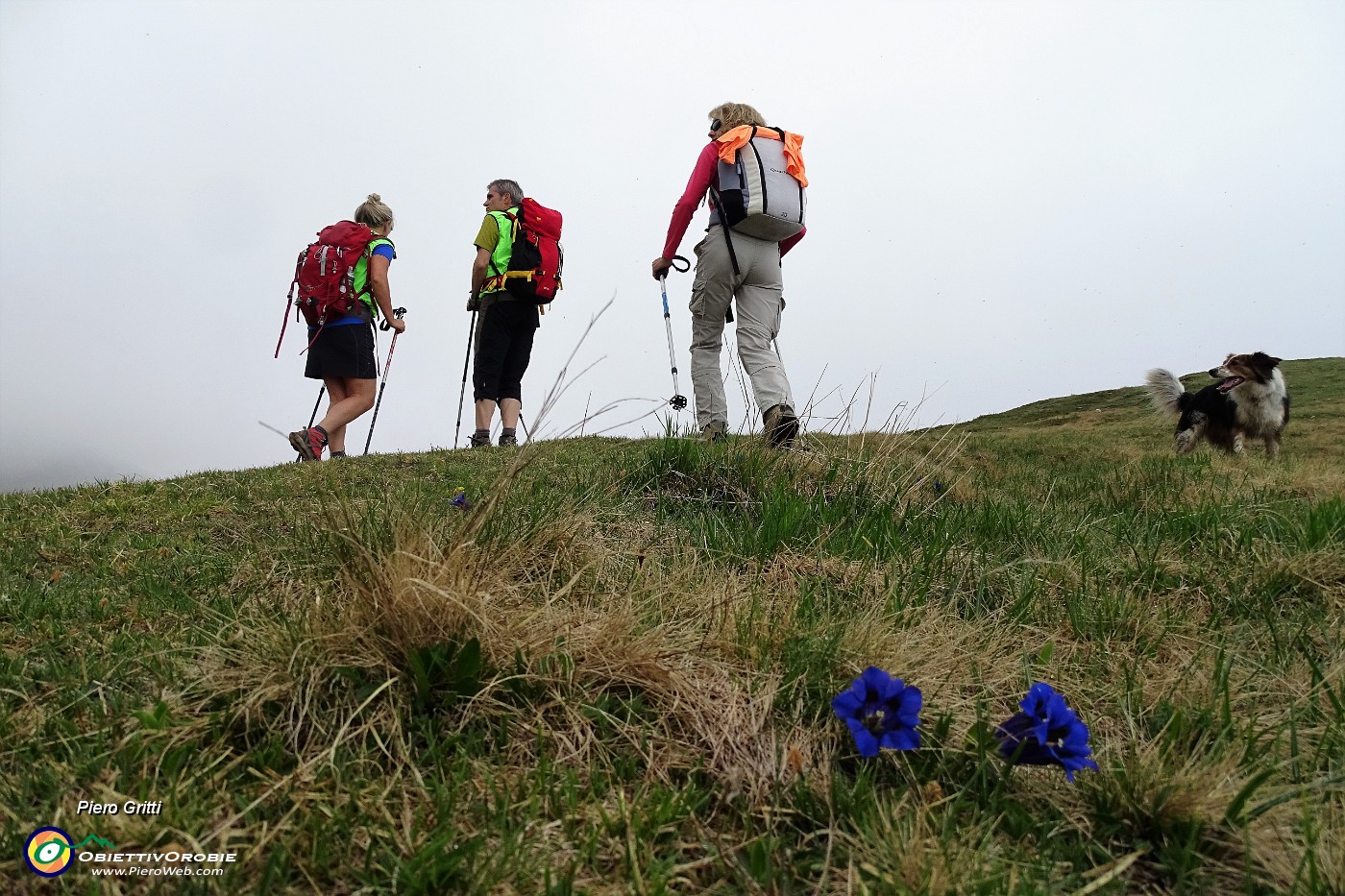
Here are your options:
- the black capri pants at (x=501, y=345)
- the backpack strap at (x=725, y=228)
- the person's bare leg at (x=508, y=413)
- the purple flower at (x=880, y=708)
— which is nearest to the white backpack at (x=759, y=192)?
the backpack strap at (x=725, y=228)

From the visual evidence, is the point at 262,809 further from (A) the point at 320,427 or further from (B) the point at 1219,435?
(B) the point at 1219,435

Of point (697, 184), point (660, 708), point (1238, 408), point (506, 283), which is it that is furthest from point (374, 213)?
point (1238, 408)

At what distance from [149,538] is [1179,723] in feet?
12.5

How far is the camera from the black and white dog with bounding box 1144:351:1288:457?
11.1 meters

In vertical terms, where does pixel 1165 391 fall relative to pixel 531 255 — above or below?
below

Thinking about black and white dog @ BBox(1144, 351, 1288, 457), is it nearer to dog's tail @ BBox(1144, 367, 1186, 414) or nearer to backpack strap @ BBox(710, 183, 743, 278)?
dog's tail @ BBox(1144, 367, 1186, 414)

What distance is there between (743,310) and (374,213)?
11.1 ft

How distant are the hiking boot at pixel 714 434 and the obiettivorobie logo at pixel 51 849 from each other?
10.7 feet

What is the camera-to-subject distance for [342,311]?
22.6 feet

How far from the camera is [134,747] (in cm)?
158

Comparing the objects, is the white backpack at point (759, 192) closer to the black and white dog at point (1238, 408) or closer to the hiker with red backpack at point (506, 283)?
the hiker with red backpack at point (506, 283)

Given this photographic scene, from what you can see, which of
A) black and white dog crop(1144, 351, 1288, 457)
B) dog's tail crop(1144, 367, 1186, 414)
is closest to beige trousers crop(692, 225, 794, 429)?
black and white dog crop(1144, 351, 1288, 457)

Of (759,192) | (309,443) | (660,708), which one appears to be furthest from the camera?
(309,443)

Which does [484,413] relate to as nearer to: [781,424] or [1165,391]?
[781,424]
